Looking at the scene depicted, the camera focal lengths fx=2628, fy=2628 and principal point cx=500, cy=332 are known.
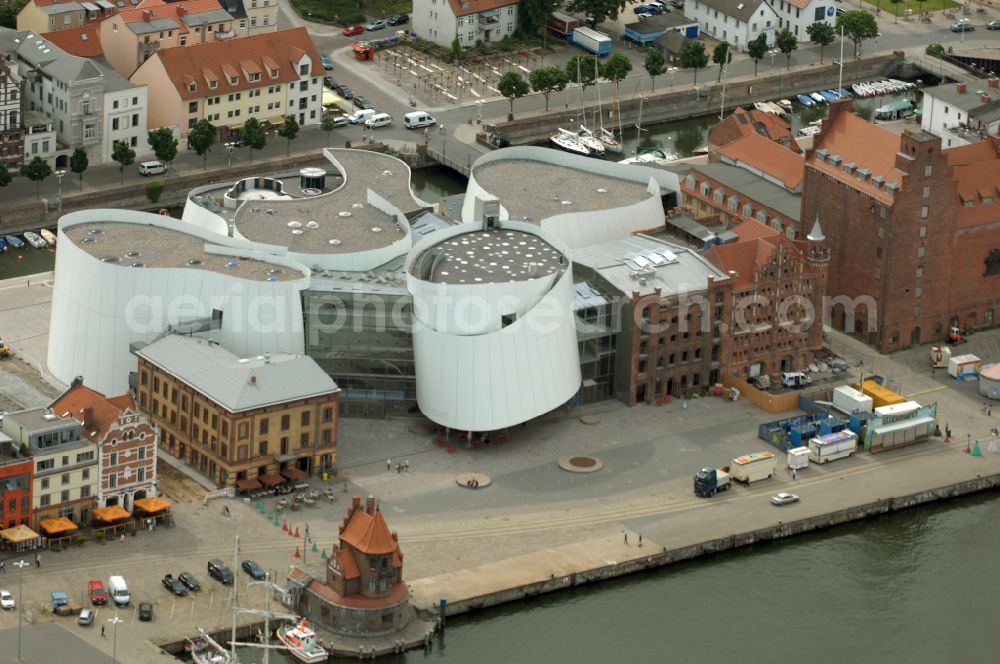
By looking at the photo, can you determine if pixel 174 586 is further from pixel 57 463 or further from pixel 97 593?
pixel 57 463

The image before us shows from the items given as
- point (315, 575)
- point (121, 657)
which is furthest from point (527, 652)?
point (121, 657)

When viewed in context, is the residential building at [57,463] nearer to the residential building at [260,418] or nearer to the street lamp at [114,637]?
the residential building at [260,418]

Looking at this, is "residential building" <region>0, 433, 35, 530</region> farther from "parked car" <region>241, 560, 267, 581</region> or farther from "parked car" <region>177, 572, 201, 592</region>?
"parked car" <region>241, 560, 267, 581</region>

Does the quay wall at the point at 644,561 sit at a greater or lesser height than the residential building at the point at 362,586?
lesser

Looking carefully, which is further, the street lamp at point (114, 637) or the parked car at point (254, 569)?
the parked car at point (254, 569)

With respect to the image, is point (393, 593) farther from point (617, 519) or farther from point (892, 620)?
point (892, 620)

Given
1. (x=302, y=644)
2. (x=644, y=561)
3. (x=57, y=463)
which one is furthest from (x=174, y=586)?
(x=644, y=561)

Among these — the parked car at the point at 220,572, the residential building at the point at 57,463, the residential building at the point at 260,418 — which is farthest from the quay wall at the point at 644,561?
the residential building at the point at 57,463
